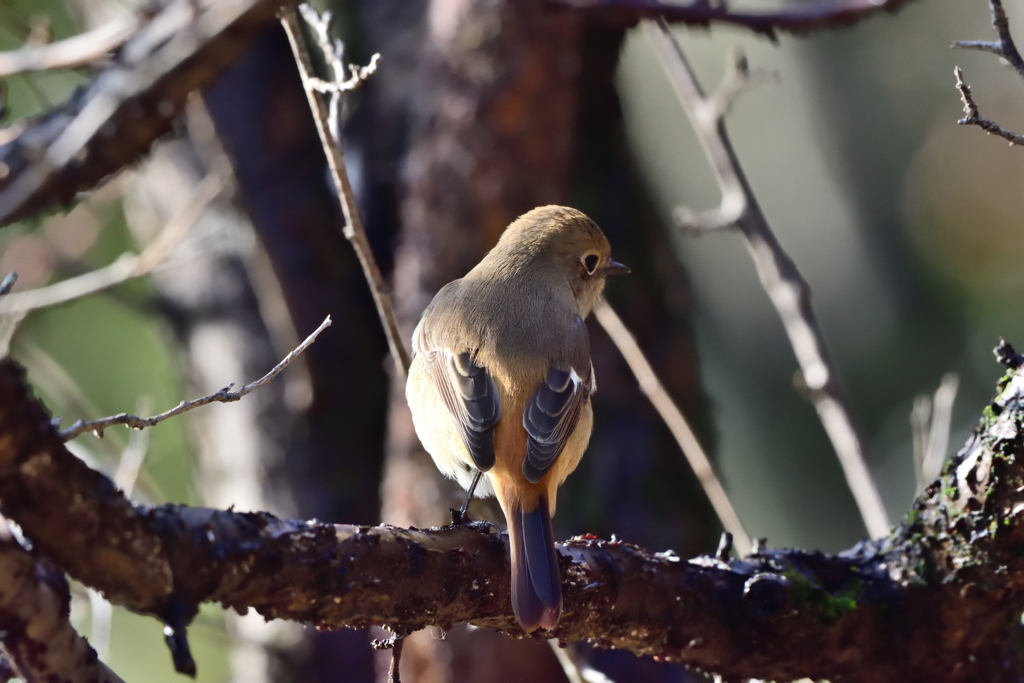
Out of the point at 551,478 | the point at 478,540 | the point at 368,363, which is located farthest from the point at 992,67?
the point at 478,540

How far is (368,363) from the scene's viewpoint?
4734 millimetres

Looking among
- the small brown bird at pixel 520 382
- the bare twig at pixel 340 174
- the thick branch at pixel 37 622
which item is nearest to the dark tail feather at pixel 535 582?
the small brown bird at pixel 520 382

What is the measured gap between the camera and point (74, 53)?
3.19 meters

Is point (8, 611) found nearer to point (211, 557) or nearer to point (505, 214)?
point (211, 557)

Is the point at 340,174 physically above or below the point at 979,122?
above

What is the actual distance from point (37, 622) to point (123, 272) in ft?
8.08

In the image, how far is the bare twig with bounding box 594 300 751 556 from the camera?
9.67 ft

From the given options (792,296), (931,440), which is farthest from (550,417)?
(931,440)

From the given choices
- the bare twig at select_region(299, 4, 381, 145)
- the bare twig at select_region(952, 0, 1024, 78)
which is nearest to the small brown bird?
the bare twig at select_region(299, 4, 381, 145)

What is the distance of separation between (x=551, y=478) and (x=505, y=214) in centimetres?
176

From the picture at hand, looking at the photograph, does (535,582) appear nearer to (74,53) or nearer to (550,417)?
(550,417)

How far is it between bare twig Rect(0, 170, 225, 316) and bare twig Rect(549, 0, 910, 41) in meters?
A: 1.75

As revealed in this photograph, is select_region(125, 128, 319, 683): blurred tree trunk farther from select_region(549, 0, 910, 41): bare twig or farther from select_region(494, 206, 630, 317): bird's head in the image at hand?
select_region(549, 0, 910, 41): bare twig

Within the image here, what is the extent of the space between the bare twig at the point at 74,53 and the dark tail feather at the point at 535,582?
196cm
